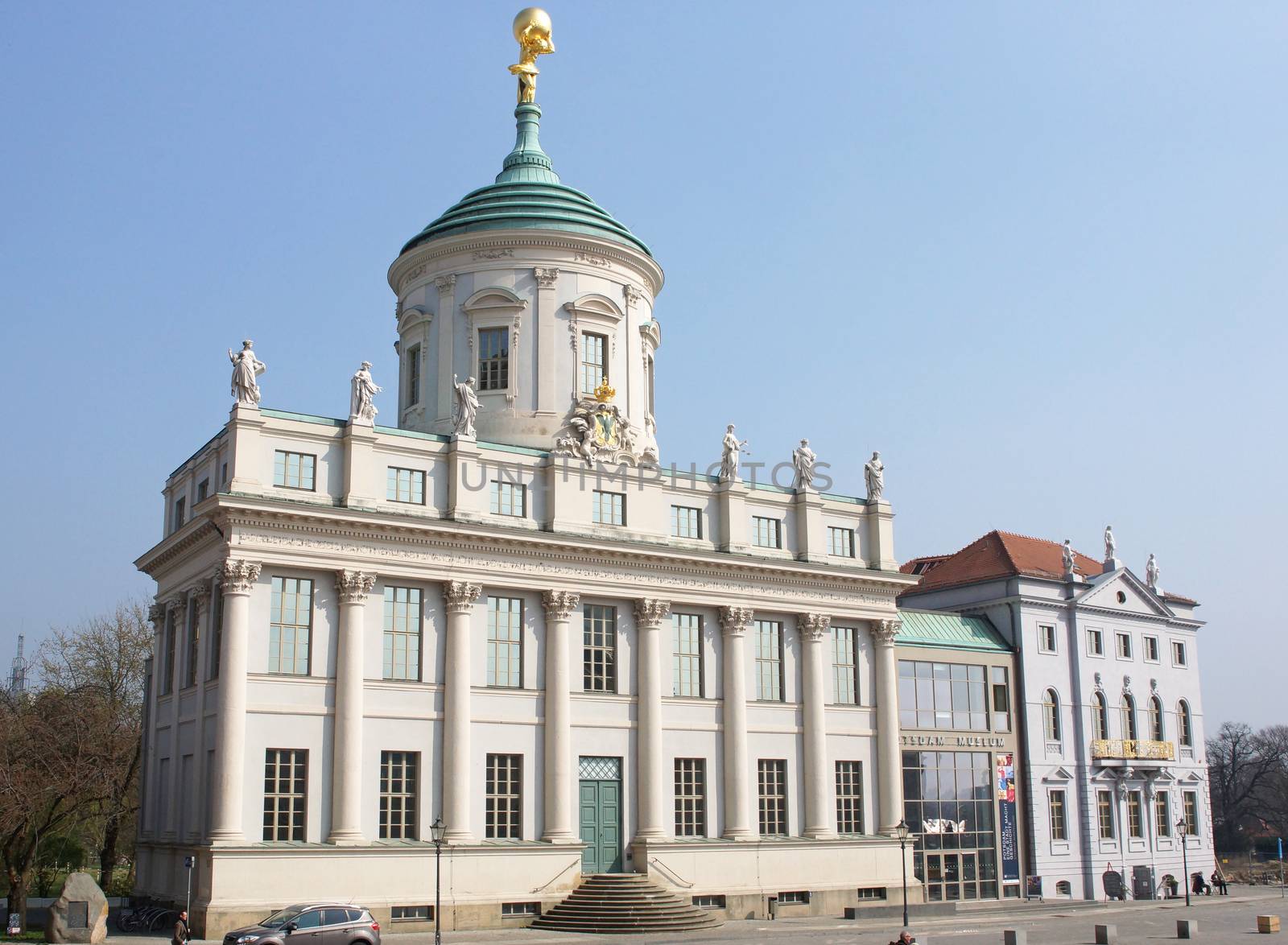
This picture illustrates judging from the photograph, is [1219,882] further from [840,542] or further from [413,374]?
[413,374]

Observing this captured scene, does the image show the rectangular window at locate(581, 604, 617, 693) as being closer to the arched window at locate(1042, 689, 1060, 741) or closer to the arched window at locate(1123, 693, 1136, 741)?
the arched window at locate(1042, 689, 1060, 741)

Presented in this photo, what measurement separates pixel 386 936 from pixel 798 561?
2033 cm

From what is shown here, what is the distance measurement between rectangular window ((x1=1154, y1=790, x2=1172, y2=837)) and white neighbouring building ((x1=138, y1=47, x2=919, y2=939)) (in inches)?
787

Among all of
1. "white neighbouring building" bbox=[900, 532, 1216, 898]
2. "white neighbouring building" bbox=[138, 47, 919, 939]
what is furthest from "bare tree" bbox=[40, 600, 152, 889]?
"white neighbouring building" bbox=[900, 532, 1216, 898]

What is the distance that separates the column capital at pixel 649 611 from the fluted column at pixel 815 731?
20.9 feet

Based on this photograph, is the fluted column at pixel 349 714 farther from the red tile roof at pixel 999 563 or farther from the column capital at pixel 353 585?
the red tile roof at pixel 999 563

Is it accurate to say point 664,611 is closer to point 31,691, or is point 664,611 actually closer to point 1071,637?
point 1071,637

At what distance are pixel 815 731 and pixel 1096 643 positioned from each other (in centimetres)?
2137

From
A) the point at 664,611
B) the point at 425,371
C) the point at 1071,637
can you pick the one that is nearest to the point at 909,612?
the point at 1071,637


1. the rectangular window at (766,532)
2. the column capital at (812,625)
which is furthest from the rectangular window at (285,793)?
the column capital at (812,625)

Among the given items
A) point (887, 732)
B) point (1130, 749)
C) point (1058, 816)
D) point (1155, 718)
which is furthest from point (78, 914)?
point (1155, 718)

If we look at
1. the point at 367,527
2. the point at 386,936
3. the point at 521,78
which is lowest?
the point at 386,936

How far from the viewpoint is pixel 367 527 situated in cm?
4144

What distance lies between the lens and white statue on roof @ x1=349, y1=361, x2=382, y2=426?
139 ft
